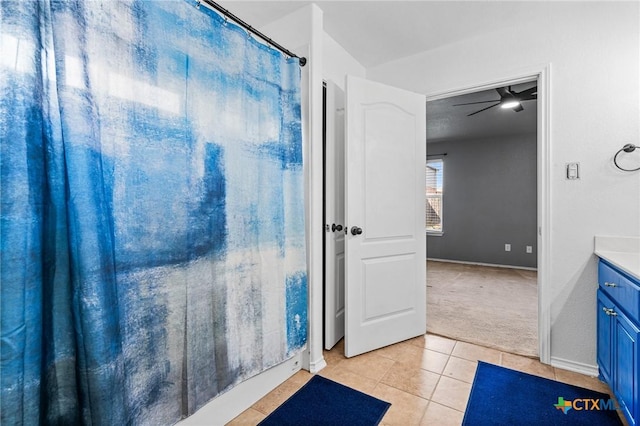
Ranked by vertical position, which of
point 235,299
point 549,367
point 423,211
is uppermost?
point 423,211

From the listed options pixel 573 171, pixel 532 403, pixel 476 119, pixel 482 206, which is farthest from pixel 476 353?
pixel 482 206

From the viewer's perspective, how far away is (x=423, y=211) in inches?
101

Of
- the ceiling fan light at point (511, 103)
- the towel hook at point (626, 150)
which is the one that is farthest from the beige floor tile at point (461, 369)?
the ceiling fan light at point (511, 103)

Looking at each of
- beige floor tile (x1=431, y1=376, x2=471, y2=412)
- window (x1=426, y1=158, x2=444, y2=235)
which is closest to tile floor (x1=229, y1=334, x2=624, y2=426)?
beige floor tile (x1=431, y1=376, x2=471, y2=412)

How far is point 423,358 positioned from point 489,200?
4475 millimetres

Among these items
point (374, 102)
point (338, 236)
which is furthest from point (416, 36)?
point (338, 236)

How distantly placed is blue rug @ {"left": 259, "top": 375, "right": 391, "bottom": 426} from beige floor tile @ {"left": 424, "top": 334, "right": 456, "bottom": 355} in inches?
33.0

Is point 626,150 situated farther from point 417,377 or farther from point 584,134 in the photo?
point 417,377

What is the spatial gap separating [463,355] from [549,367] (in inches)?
21.0

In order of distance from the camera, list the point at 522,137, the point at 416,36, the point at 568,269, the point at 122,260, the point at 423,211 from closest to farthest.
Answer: the point at 122,260 < the point at 568,269 < the point at 416,36 < the point at 423,211 < the point at 522,137

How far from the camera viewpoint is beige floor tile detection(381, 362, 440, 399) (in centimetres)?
183

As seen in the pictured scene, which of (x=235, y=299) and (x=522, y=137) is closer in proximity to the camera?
(x=235, y=299)

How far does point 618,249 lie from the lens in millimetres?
1892

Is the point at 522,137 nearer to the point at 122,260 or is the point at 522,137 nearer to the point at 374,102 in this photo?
the point at 374,102
